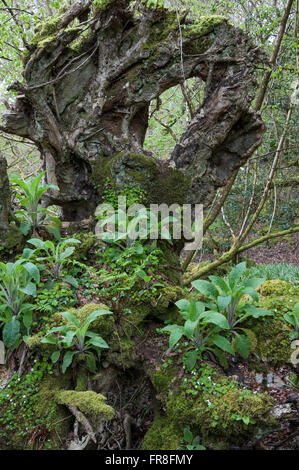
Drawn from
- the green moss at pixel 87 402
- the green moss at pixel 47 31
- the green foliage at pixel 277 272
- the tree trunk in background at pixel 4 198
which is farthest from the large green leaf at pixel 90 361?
the green foliage at pixel 277 272

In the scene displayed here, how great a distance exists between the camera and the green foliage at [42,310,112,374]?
246 cm

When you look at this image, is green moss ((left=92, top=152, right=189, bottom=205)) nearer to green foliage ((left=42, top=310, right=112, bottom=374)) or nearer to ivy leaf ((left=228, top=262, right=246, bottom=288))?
ivy leaf ((left=228, top=262, right=246, bottom=288))

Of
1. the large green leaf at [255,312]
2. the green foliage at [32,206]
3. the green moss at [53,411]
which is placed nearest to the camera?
the green moss at [53,411]

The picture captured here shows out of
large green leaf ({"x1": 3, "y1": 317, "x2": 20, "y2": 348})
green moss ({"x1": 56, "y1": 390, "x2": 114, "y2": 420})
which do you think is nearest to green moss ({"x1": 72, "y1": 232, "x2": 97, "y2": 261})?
large green leaf ({"x1": 3, "y1": 317, "x2": 20, "y2": 348})

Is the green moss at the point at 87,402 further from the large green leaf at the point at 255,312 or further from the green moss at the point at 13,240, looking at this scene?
the green moss at the point at 13,240

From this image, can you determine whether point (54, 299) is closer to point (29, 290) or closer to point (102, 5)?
point (29, 290)

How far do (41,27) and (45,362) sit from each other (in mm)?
4341

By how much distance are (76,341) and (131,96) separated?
3.40m

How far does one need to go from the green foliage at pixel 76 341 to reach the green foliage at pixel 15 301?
1.08ft

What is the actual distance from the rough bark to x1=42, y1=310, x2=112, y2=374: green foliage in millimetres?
2277

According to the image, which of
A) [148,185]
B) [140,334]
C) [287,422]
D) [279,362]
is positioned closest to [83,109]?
[148,185]

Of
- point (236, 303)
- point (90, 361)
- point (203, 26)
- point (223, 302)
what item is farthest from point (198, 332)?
point (203, 26)

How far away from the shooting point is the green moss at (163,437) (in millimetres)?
2215

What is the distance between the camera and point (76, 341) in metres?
2.52
